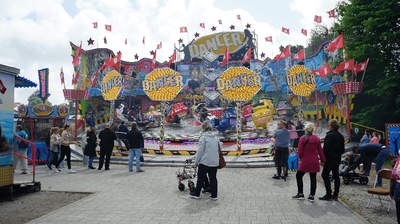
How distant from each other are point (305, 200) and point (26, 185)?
6.45 meters

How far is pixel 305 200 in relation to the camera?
256 inches

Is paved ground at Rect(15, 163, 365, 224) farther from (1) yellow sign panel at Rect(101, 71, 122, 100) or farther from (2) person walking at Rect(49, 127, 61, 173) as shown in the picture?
(1) yellow sign panel at Rect(101, 71, 122, 100)

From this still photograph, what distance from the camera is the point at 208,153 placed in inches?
257

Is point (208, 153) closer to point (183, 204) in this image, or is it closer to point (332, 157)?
point (183, 204)

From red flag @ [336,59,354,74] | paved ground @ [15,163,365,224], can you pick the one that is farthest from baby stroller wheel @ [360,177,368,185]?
red flag @ [336,59,354,74]

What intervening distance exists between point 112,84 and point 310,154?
Result: 49.0ft

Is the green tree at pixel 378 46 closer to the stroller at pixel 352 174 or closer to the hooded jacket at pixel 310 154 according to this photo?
the stroller at pixel 352 174

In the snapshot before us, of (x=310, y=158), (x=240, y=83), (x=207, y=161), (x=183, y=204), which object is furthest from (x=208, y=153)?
(x=240, y=83)

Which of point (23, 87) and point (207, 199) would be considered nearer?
point (207, 199)

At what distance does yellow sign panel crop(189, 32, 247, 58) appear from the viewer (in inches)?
2046

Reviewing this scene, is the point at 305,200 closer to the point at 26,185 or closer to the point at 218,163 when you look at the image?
the point at 218,163

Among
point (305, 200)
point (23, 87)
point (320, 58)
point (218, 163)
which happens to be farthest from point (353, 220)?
point (320, 58)

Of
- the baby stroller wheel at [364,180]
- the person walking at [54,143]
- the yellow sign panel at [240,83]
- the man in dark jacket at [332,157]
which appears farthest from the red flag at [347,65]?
the person walking at [54,143]

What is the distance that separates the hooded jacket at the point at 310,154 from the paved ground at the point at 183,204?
2.31ft
